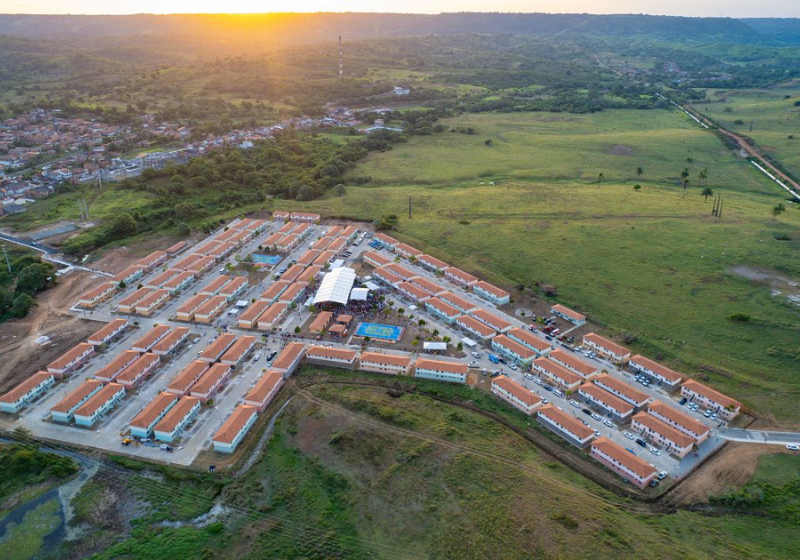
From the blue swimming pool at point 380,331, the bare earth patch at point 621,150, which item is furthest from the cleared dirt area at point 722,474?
the bare earth patch at point 621,150

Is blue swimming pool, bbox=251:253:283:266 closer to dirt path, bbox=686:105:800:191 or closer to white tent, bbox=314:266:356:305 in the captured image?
white tent, bbox=314:266:356:305

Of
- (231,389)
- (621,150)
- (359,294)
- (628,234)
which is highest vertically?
(621,150)

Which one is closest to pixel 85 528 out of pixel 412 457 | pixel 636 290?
pixel 412 457

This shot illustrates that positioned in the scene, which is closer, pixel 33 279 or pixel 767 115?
pixel 33 279

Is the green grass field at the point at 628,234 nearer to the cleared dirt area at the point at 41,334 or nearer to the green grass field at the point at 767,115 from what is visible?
A: the green grass field at the point at 767,115

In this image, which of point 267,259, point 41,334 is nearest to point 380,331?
point 267,259

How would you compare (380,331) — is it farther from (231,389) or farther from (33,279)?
(33,279)
